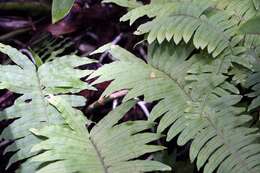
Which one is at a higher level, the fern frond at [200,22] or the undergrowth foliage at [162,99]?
the fern frond at [200,22]

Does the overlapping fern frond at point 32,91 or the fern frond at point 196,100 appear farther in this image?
the overlapping fern frond at point 32,91

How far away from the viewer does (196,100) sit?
1.64 metres

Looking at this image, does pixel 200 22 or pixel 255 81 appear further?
pixel 200 22

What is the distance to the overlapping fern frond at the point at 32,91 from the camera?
5.46 ft

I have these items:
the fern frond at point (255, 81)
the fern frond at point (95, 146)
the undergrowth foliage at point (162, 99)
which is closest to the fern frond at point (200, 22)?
the undergrowth foliage at point (162, 99)

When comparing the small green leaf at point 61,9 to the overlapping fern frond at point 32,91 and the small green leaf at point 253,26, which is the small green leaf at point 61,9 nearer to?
the overlapping fern frond at point 32,91

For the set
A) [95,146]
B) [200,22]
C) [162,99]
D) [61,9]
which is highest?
[61,9]

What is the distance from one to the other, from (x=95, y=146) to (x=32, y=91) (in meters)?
0.43

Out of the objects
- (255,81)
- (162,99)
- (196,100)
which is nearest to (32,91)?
(162,99)

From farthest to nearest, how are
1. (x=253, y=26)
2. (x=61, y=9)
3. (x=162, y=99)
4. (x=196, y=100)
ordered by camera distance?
(x=162, y=99) → (x=196, y=100) → (x=61, y=9) → (x=253, y=26)

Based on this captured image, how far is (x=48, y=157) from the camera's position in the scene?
149 centimetres

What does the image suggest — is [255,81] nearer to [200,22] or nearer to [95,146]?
[200,22]

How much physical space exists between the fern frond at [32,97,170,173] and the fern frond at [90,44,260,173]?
0.32 feet

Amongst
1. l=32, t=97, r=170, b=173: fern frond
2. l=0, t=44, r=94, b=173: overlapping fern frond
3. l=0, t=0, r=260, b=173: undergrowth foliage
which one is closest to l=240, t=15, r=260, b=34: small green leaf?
l=0, t=0, r=260, b=173: undergrowth foliage
